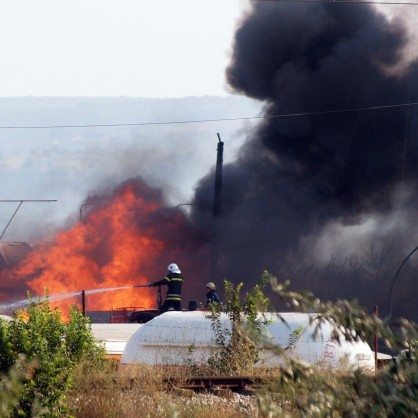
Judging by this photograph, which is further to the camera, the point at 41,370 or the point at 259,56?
the point at 259,56

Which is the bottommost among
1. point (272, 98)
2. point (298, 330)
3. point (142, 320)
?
point (298, 330)

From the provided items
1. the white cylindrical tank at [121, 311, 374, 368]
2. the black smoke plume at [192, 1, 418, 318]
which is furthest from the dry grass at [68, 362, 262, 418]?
the black smoke plume at [192, 1, 418, 318]

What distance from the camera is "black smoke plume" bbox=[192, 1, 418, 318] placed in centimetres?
4609

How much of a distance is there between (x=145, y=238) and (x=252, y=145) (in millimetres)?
7201

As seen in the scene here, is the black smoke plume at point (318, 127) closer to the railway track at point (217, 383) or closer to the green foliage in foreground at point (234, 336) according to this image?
the green foliage in foreground at point (234, 336)

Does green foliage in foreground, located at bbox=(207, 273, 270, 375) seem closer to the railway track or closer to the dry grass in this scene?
the railway track

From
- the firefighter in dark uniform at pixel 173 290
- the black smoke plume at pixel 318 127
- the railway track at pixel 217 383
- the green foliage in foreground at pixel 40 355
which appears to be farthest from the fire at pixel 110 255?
the green foliage in foreground at pixel 40 355

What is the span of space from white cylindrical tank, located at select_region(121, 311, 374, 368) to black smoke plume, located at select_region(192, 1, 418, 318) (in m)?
28.8

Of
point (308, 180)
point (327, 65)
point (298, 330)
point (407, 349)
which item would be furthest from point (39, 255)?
point (407, 349)

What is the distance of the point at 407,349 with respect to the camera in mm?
5168

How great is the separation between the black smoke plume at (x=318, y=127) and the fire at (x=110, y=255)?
2393 mm

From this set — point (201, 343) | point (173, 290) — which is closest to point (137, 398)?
point (201, 343)

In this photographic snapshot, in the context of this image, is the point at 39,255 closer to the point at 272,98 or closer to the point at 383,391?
the point at 272,98

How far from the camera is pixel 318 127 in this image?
1859 inches
